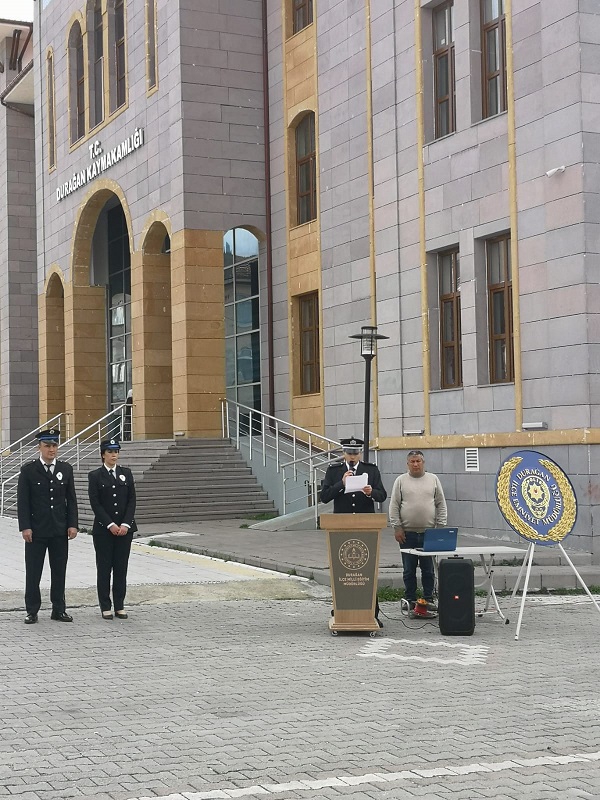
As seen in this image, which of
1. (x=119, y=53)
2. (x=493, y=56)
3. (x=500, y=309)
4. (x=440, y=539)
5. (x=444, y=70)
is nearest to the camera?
(x=440, y=539)

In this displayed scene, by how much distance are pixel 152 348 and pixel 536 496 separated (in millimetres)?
20924

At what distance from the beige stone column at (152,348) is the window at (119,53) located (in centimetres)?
538

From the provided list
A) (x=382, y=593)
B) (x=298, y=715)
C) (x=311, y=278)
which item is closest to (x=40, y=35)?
(x=311, y=278)

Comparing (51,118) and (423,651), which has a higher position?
(51,118)

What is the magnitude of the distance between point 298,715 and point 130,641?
3.66 meters

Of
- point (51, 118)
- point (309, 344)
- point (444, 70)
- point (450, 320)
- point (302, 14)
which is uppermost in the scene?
point (51, 118)

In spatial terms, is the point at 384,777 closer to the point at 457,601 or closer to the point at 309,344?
the point at 457,601

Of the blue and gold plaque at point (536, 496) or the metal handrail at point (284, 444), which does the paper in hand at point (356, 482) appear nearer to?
the blue and gold plaque at point (536, 496)

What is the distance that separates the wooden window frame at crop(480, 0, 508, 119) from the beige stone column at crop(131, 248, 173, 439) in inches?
512

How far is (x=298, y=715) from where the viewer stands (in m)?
7.86

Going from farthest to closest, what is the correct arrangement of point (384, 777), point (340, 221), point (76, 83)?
1. point (76, 83)
2. point (340, 221)
3. point (384, 777)

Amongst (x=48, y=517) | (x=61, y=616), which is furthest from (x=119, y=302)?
(x=61, y=616)

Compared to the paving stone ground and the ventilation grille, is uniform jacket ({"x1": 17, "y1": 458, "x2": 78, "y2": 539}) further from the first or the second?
the ventilation grille

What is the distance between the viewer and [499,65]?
68.3 feet
